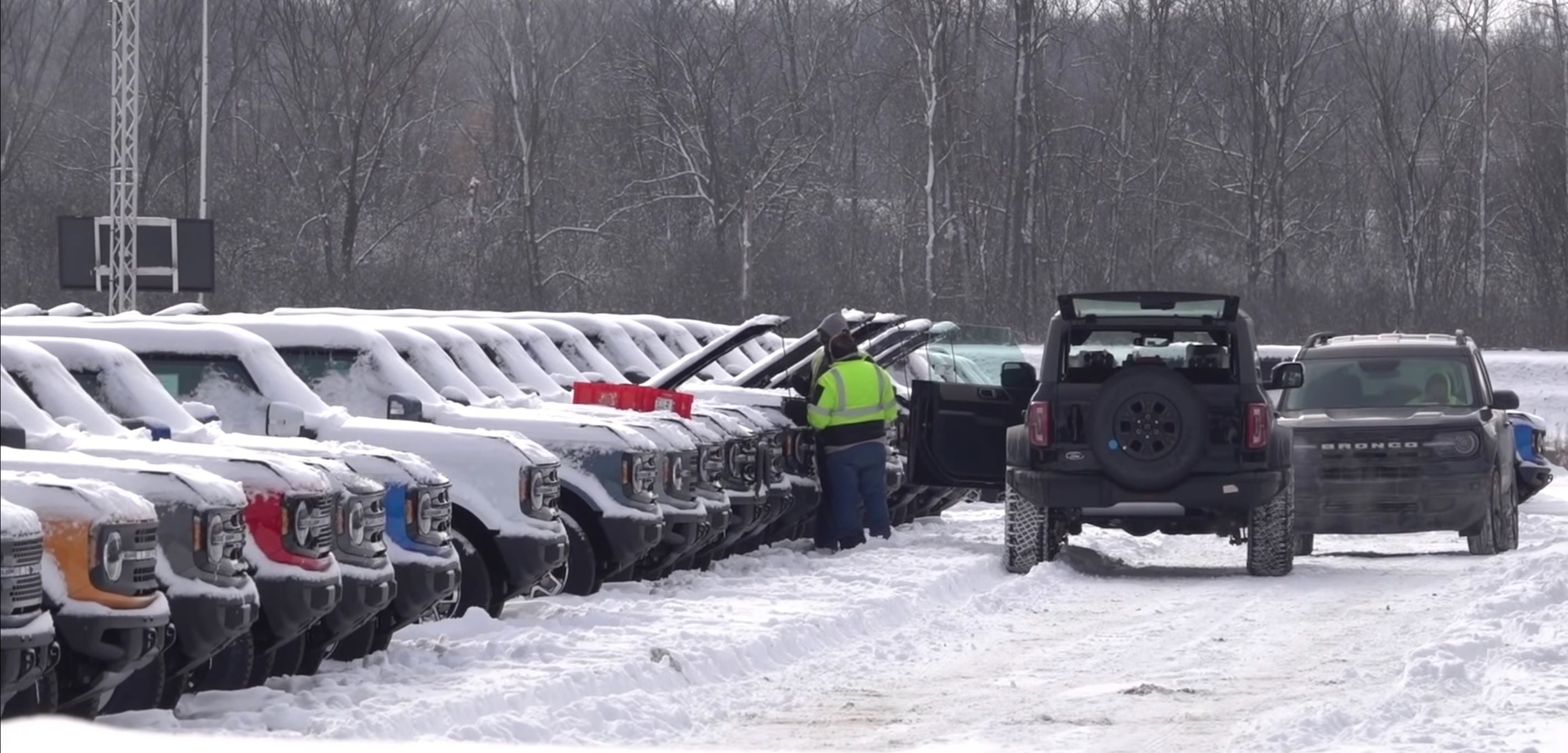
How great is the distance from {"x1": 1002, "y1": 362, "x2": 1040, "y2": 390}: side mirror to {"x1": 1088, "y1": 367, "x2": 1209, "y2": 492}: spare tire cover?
1.11 metres

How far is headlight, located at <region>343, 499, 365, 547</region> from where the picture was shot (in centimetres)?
976

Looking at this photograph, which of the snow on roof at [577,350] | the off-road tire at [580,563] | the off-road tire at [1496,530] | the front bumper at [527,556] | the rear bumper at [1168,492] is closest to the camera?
the front bumper at [527,556]

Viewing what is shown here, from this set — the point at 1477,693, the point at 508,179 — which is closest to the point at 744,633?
the point at 1477,693

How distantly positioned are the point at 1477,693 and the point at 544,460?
4622 mm

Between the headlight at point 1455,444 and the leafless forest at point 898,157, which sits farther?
the leafless forest at point 898,157

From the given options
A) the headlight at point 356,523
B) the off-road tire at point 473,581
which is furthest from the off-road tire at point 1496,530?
the headlight at point 356,523

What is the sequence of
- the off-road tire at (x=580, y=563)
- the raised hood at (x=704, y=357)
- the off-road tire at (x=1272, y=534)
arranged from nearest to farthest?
the off-road tire at (x=580, y=563) → the raised hood at (x=704, y=357) → the off-road tire at (x=1272, y=534)

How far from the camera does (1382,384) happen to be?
→ 1825 centimetres

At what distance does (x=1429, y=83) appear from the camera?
55281 mm

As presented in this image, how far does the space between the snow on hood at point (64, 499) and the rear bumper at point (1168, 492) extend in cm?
842

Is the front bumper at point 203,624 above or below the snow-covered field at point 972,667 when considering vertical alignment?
above

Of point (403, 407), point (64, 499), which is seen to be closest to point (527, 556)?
point (403, 407)

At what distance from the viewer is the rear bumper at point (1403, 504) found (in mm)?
16797

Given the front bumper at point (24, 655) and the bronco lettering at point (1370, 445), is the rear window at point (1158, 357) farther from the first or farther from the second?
the front bumper at point (24, 655)
